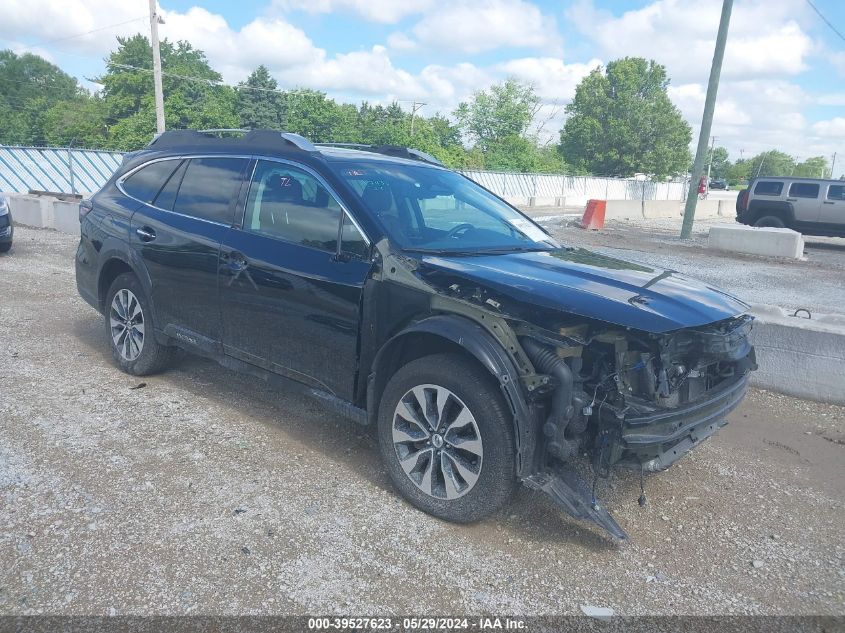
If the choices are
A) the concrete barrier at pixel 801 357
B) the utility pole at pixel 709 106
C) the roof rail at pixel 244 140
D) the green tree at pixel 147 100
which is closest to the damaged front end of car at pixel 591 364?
the roof rail at pixel 244 140

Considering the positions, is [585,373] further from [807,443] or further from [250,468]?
[807,443]

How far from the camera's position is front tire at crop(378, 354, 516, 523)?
3139 millimetres

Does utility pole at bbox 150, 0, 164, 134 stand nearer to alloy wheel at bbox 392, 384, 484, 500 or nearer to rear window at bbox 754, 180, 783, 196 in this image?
rear window at bbox 754, 180, 783, 196

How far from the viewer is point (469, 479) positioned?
3268 millimetres

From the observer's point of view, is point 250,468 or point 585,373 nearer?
point 585,373

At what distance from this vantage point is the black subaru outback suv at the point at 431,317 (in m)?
3.07

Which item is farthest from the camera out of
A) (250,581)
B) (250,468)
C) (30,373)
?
(30,373)

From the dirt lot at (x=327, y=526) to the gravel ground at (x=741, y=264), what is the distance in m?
4.35

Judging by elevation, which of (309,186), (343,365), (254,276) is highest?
(309,186)

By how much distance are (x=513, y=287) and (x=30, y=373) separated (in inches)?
168

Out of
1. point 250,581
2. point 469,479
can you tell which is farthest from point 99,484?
point 469,479

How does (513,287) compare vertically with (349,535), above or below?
above

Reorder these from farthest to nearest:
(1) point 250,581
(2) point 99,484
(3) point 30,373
A: (3) point 30,373 → (2) point 99,484 → (1) point 250,581

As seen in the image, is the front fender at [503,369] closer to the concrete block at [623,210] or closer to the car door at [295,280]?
the car door at [295,280]
